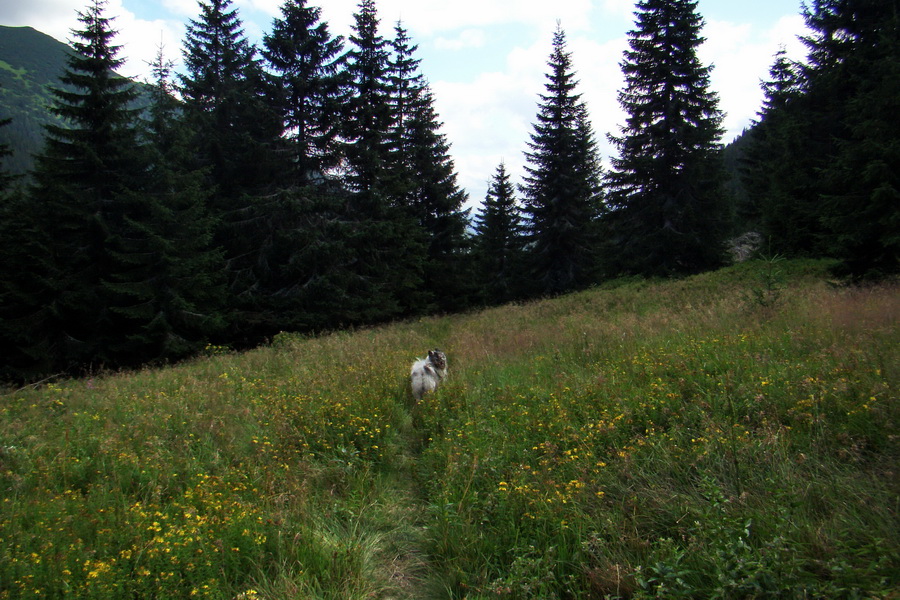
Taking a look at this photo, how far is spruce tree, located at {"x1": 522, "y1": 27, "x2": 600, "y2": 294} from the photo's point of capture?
971 inches

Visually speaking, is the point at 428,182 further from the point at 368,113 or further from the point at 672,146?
the point at 672,146

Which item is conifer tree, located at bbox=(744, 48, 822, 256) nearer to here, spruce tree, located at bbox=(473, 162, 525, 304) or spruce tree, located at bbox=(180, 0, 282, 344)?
spruce tree, located at bbox=(473, 162, 525, 304)

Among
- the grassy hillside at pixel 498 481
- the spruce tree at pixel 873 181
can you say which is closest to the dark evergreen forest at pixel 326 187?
the spruce tree at pixel 873 181

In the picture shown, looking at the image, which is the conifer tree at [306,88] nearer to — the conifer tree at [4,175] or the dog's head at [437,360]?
the conifer tree at [4,175]

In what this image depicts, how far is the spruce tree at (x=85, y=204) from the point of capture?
16031mm

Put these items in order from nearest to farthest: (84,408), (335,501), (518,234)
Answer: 1. (335,501)
2. (84,408)
3. (518,234)

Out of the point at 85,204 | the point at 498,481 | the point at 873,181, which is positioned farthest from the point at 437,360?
the point at 85,204

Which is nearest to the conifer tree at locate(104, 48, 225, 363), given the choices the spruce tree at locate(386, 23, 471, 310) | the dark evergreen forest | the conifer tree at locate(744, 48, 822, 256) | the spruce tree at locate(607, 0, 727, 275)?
the dark evergreen forest

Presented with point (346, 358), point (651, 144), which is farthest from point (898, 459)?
point (651, 144)

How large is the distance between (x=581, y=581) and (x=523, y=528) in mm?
575

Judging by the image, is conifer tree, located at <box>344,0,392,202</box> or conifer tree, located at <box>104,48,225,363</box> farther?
conifer tree, located at <box>344,0,392,202</box>

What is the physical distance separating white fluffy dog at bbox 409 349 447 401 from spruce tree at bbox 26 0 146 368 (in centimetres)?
1486

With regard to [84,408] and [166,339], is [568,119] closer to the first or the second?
[166,339]

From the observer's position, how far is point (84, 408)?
5.90m
